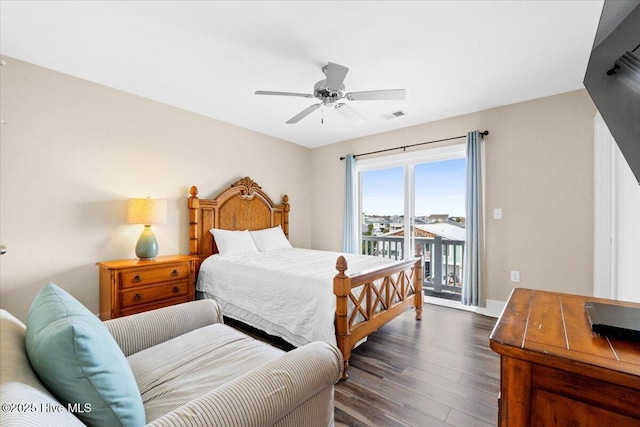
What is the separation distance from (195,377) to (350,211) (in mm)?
3578

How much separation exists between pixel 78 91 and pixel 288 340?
3.13 meters

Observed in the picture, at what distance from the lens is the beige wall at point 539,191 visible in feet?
9.35

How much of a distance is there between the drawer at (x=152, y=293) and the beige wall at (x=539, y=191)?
3589 millimetres

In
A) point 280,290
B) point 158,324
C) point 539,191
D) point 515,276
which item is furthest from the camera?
point 515,276

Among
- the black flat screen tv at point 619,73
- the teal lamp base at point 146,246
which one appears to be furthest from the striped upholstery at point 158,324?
the black flat screen tv at point 619,73

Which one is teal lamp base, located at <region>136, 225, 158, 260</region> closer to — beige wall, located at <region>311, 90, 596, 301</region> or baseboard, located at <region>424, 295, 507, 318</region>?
baseboard, located at <region>424, 295, 507, 318</region>

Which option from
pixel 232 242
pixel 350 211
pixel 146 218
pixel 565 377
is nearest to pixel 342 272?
pixel 565 377

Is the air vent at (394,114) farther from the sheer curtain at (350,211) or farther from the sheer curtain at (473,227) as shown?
the sheer curtain at (350,211)

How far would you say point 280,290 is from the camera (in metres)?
2.42

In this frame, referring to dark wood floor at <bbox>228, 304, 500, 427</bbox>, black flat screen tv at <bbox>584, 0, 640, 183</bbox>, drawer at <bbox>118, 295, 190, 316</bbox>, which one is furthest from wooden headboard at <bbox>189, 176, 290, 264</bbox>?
black flat screen tv at <bbox>584, 0, 640, 183</bbox>

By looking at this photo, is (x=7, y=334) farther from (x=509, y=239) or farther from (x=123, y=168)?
(x=509, y=239)

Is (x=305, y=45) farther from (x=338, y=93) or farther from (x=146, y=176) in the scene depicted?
(x=146, y=176)

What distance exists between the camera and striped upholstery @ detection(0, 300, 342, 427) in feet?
2.43

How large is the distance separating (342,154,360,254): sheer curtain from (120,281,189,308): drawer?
8.20ft
